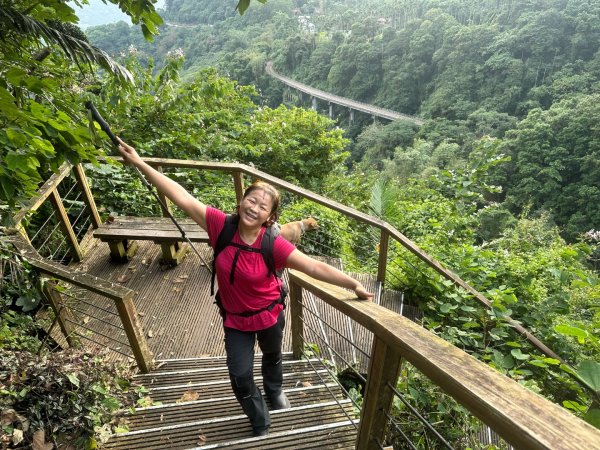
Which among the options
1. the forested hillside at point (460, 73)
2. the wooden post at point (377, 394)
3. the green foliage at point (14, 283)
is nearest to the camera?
the wooden post at point (377, 394)

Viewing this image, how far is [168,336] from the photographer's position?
13.2 ft

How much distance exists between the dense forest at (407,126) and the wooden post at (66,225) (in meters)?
0.96

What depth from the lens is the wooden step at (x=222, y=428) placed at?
2377 mm

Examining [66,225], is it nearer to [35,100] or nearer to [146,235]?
[146,235]

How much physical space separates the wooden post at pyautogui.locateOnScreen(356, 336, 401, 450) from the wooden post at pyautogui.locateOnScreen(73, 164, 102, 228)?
407cm

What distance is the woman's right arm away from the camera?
2.35 meters

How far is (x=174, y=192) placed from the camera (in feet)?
A: 8.00

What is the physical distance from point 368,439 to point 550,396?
2.39 m

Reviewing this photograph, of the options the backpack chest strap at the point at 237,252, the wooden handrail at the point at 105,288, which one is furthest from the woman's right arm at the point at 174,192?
the wooden handrail at the point at 105,288

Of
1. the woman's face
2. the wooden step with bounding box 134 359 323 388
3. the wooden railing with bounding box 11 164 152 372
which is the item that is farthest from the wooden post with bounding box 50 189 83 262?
the woman's face

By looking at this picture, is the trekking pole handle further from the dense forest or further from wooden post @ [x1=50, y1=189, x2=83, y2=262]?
wooden post @ [x1=50, y1=189, x2=83, y2=262]

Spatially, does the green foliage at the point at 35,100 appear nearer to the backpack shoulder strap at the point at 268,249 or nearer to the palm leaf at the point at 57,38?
the palm leaf at the point at 57,38

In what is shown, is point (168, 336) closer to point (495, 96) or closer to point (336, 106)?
point (495, 96)

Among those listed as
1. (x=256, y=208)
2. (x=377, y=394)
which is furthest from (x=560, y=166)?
(x=377, y=394)
